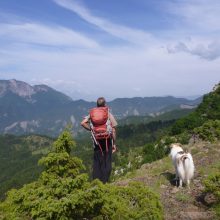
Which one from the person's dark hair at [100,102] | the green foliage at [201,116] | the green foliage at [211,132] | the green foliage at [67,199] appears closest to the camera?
the green foliage at [67,199]

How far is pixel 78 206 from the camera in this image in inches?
297

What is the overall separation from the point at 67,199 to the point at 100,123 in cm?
584

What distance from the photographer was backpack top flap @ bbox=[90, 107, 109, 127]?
42.6 feet

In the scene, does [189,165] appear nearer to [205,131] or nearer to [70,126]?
[70,126]

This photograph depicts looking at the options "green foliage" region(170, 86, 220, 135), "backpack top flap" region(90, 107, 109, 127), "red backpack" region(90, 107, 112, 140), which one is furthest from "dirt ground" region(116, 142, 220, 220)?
"green foliage" region(170, 86, 220, 135)

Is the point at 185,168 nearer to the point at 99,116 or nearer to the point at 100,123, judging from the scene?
the point at 100,123

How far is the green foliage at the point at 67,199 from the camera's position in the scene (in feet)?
24.3

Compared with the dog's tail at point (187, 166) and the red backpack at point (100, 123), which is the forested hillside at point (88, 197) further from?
the red backpack at point (100, 123)

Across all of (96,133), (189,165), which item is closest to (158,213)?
(96,133)

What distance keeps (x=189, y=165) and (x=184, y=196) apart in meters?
1.29

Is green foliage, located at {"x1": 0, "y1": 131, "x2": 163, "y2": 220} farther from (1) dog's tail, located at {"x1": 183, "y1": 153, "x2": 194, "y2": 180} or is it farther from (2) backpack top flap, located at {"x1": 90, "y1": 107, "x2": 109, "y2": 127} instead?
(1) dog's tail, located at {"x1": 183, "y1": 153, "x2": 194, "y2": 180}

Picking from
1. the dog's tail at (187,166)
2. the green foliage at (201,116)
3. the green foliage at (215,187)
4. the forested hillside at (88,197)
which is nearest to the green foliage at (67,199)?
the forested hillside at (88,197)

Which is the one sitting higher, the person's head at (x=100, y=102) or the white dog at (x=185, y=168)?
the person's head at (x=100, y=102)

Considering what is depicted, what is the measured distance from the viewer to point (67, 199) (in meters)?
7.34
